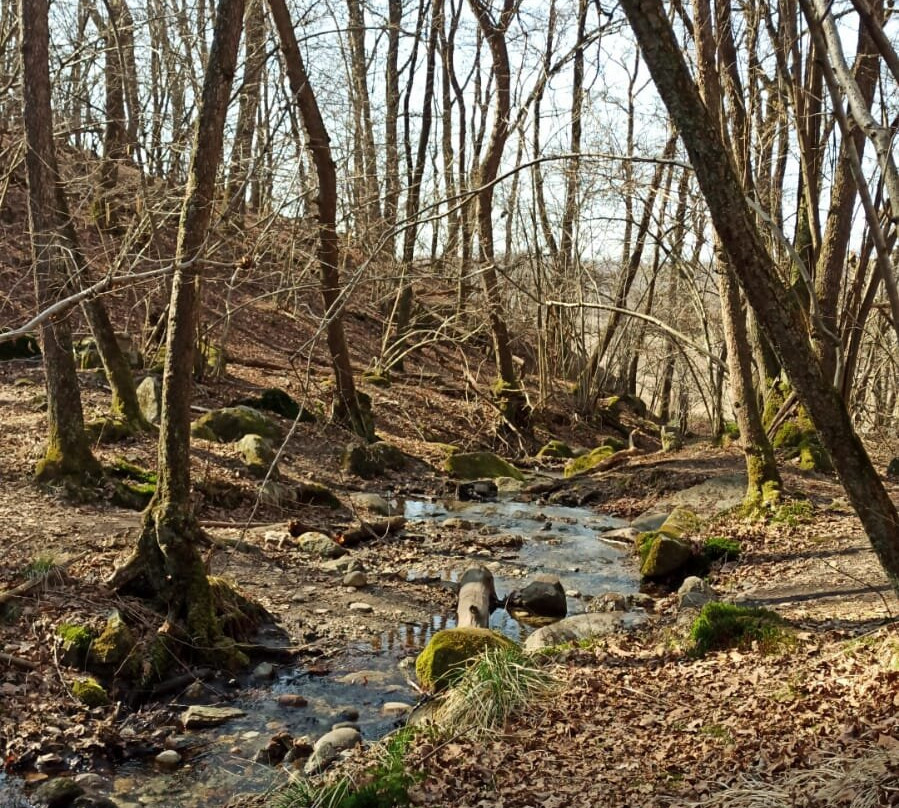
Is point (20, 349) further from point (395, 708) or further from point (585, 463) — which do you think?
point (395, 708)

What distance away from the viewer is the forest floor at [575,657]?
4.86 m

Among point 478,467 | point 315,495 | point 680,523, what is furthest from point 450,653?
point 478,467

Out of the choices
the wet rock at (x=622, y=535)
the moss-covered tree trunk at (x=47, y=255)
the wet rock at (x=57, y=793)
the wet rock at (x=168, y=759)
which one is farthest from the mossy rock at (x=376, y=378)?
the wet rock at (x=57, y=793)

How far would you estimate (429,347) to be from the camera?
87.8 feet

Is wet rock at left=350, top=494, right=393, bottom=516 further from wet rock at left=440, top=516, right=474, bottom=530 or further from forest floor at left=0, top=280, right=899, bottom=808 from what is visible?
wet rock at left=440, top=516, right=474, bottom=530

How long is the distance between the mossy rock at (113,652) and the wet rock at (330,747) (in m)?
1.70

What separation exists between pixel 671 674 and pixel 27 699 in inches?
183

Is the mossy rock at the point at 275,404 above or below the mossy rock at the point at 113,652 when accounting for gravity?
above

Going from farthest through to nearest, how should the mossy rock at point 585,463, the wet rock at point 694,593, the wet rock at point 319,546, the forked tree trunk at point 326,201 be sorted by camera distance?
the mossy rock at point 585,463, the forked tree trunk at point 326,201, the wet rock at point 319,546, the wet rock at point 694,593

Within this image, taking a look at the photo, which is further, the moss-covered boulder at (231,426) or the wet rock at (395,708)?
the moss-covered boulder at (231,426)

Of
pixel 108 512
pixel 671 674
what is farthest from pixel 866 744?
pixel 108 512

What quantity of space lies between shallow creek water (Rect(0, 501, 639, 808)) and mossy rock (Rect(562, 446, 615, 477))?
5.13 meters

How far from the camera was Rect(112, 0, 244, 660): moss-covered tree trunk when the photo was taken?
7352mm

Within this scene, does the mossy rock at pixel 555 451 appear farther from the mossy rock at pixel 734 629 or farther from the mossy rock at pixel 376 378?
the mossy rock at pixel 734 629
